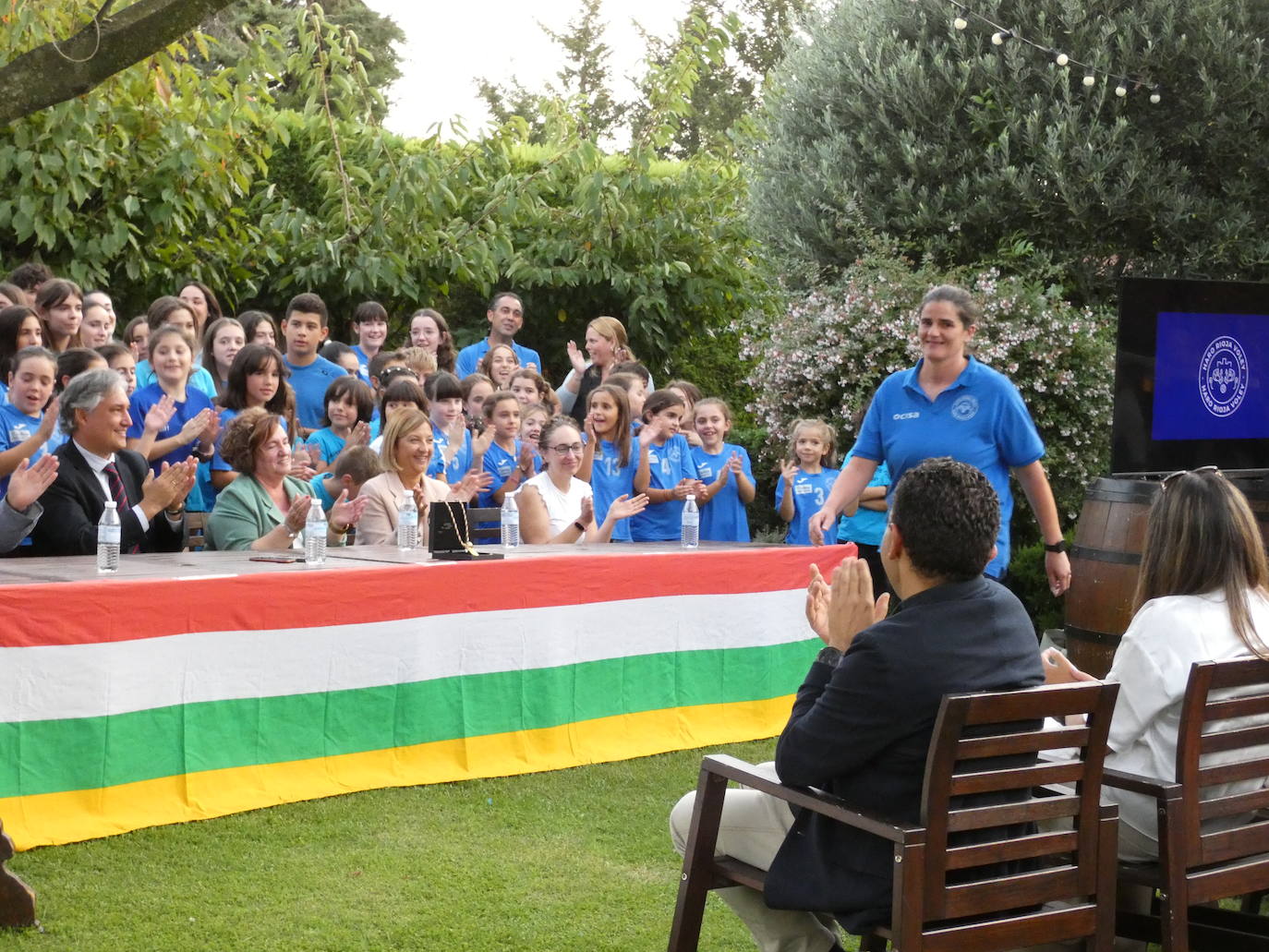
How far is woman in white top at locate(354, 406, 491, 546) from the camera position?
640cm

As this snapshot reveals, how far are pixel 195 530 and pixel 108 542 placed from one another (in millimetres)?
1492

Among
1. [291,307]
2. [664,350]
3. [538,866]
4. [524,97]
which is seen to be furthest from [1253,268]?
[524,97]

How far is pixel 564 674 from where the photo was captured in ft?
19.8

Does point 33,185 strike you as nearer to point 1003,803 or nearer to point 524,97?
point 1003,803

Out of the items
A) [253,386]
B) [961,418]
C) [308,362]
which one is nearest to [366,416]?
[253,386]

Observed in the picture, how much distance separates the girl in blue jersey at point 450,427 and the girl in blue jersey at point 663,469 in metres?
1.00

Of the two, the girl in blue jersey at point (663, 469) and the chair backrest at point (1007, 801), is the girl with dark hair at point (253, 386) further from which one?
the chair backrest at point (1007, 801)

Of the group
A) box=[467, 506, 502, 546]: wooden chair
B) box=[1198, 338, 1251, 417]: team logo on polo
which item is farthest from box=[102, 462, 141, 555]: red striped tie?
box=[1198, 338, 1251, 417]: team logo on polo

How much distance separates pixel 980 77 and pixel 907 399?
6.04m

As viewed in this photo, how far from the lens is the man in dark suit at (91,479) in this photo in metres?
5.55

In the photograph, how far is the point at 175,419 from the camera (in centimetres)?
712

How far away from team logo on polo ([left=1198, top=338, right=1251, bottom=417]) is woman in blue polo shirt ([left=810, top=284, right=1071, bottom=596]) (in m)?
2.50

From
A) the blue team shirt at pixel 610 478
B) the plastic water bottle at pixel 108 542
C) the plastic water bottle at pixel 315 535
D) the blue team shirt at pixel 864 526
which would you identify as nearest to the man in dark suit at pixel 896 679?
the plastic water bottle at pixel 315 535

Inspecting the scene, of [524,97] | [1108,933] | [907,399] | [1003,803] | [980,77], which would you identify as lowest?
[1108,933]
